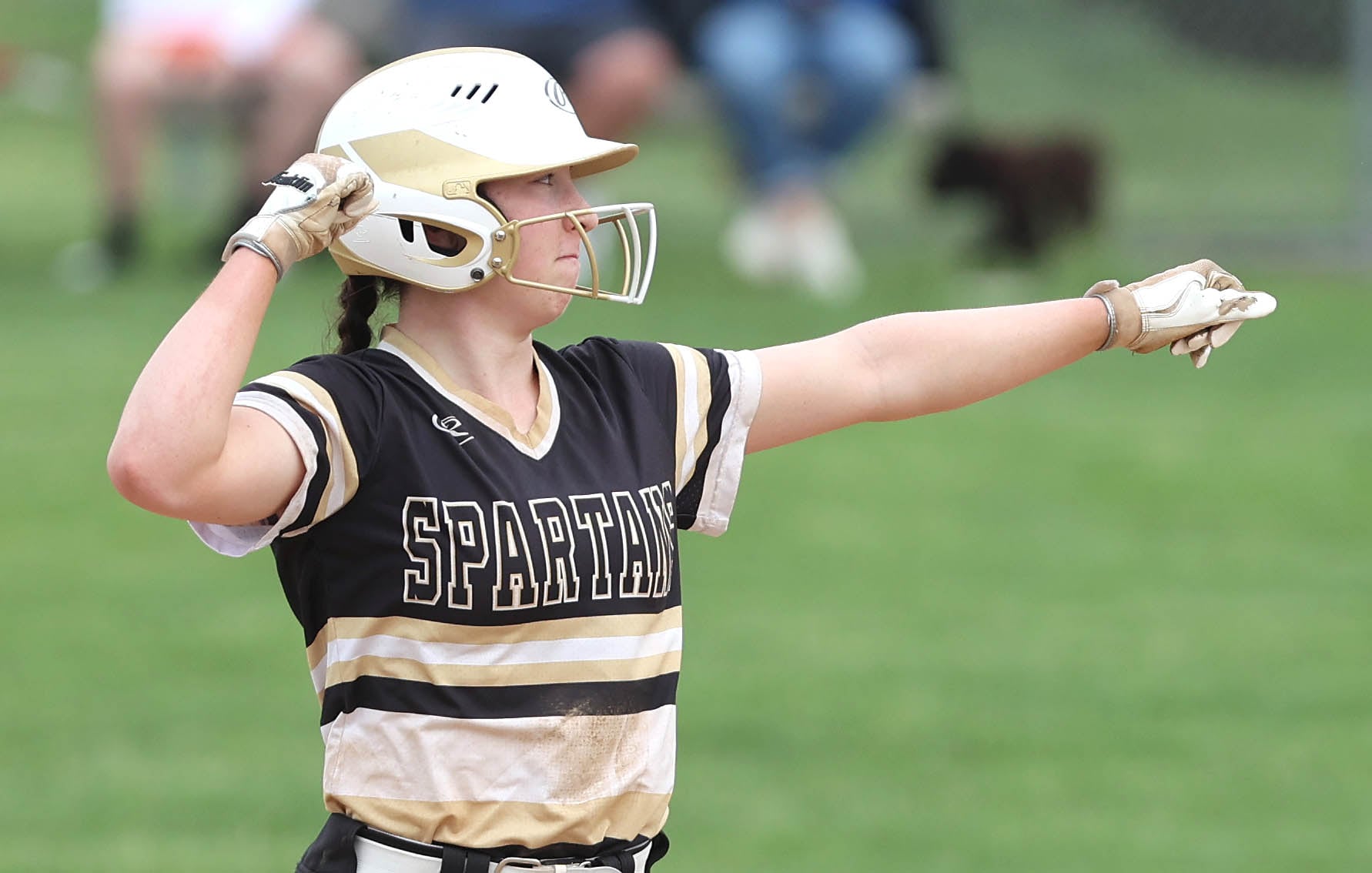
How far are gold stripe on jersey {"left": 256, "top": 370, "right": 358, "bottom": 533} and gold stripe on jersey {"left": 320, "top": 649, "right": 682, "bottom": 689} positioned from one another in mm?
200

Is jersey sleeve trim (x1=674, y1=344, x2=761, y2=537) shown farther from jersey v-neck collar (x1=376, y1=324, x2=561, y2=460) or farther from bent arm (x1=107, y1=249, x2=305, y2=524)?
bent arm (x1=107, y1=249, x2=305, y2=524)

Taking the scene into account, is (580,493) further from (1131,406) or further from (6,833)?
(1131,406)

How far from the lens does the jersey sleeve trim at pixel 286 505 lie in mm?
2652

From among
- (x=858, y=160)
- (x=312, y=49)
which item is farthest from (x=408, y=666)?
(x=858, y=160)

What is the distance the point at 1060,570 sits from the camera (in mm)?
7996

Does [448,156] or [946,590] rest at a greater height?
[448,156]

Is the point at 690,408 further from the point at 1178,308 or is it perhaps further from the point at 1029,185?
the point at 1029,185

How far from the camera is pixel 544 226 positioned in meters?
2.94

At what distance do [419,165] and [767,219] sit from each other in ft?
31.3

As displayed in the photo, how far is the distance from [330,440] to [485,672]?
1.19 feet

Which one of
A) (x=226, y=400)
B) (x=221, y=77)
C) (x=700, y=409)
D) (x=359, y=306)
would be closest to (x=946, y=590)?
(x=700, y=409)

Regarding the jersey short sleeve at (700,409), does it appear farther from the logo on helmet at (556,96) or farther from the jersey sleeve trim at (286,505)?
the jersey sleeve trim at (286,505)

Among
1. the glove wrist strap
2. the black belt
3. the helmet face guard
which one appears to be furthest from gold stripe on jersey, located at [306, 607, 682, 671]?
the glove wrist strap

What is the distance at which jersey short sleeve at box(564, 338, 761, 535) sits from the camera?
308 centimetres
